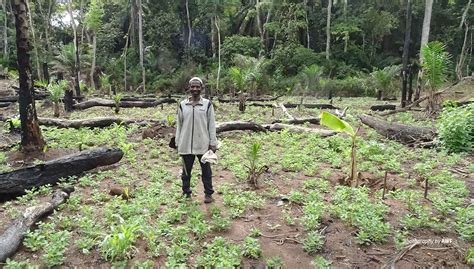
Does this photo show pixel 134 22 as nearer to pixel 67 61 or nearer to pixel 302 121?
pixel 67 61

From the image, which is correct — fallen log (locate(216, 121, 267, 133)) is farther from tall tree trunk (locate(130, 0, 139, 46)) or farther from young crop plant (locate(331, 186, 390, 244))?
tall tree trunk (locate(130, 0, 139, 46))

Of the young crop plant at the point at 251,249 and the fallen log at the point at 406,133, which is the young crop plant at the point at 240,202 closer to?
the young crop plant at the point at 251,249

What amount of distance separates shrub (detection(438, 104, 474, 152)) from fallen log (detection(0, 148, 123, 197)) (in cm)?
688

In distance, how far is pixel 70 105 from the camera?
620 inches

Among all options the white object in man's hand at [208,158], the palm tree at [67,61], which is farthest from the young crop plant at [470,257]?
the palm tree at [67,61]

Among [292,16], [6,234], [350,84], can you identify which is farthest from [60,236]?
[292,16]

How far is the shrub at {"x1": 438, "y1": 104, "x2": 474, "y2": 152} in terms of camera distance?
8219mm

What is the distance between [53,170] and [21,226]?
1.98 metres

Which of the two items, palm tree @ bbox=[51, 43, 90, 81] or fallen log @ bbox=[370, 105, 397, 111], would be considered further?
palm tree @ bbox=[51, 43, 90, 81]

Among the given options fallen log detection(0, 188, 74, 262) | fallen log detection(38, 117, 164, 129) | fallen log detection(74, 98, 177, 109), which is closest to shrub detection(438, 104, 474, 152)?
fallen log detection(38, 117, 164, 129)

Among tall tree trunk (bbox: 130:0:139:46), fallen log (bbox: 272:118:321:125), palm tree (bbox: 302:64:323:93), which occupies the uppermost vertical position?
tall tree trunk (bbox: 130:0:139:46)

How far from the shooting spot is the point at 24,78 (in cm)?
761

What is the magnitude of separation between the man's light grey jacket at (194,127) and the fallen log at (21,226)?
1867mm

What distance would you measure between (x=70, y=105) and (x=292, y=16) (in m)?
19.7
